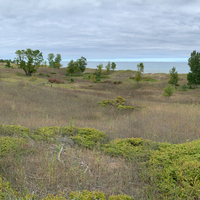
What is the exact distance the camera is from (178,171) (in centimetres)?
343

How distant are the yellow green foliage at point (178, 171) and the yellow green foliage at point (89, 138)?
175cm

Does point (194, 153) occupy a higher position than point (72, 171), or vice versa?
point (194, 153)

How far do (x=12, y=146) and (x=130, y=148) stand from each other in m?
3.06

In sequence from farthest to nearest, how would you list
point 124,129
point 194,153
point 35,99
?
point 35,99 → point 124,129 → point 194,153

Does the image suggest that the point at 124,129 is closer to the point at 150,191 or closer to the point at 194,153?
the point at 194,153

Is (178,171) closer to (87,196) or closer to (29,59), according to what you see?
(87,196)

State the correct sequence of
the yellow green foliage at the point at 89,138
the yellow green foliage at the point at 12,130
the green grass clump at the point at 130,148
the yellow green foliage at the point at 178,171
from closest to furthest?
1. the yellow green foliage at the point at 178,171
2. the green grass clump at the point at 130,148
3. the yellow green foliage at the point at 89,138
4. the yellow green foliage at the point at 12,130

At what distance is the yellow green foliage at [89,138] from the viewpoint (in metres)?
5.12

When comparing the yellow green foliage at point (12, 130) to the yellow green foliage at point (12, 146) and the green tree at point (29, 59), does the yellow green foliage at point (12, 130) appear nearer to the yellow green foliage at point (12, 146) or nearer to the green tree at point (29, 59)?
the yellow green foliage at point (12, 146)

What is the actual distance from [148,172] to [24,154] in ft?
9.67

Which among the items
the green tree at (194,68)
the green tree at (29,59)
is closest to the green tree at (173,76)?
the green tree at (194,68)

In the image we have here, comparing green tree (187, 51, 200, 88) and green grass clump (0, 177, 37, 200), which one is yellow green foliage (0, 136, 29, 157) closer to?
green grass clump (0, 177, 37, 200)

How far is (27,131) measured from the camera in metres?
5.64

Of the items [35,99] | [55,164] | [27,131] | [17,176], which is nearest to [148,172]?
[55,164]
